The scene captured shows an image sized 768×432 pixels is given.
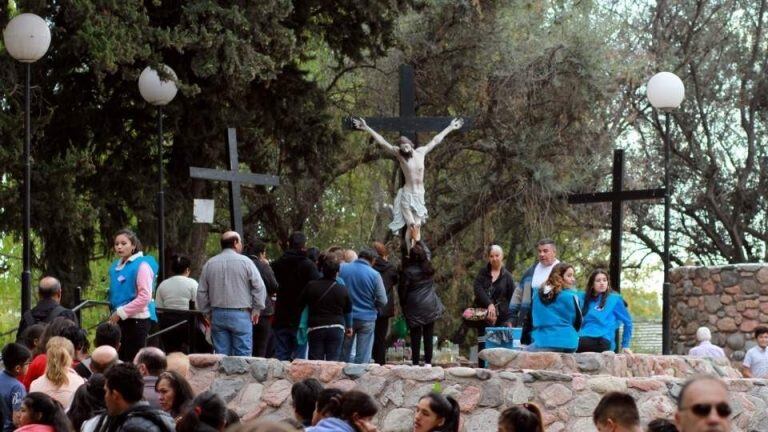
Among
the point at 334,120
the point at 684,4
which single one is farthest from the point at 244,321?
the point at 684,4

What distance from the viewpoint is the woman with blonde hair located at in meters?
10.2

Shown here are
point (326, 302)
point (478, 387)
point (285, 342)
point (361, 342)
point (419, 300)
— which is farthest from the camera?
point (419, 300)

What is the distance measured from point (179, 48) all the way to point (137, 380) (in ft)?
34.1

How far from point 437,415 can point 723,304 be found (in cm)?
1537

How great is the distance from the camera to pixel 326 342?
1477cm

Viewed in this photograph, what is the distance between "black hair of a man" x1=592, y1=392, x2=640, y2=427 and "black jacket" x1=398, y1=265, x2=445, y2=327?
8.80 meters

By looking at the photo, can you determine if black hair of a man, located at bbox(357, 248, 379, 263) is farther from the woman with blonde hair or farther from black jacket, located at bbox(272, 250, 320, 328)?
the woman with blonde hair

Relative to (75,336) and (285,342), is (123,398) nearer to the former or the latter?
(75,336)

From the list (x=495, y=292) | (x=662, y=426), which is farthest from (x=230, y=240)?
(x=662, y=426)

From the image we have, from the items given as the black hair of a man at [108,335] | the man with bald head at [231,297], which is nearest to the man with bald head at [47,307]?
the man with bald head at [231,297]

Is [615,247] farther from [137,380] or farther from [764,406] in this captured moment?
[137,380]

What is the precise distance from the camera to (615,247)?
1933 cm

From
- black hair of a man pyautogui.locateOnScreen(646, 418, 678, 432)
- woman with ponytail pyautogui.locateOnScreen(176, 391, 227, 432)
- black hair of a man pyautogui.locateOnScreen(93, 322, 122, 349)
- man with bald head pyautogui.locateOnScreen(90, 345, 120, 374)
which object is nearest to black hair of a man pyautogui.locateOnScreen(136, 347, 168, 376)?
man with bald head pyautogui.locateOnScreen(90, 345, 120, 374)

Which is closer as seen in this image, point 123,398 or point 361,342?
point 123,398
